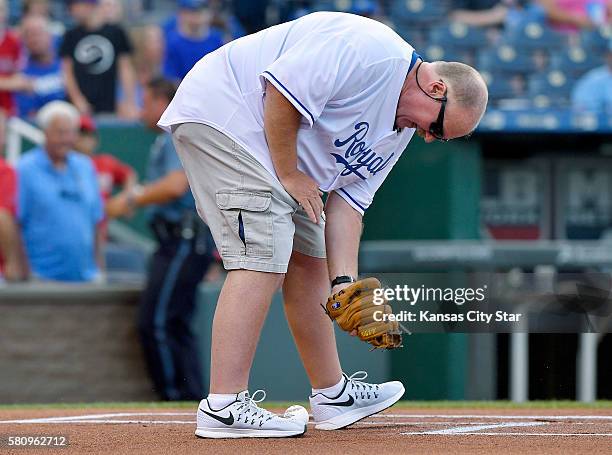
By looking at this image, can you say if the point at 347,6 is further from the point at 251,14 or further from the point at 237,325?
the point at 237,325

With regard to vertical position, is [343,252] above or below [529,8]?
below

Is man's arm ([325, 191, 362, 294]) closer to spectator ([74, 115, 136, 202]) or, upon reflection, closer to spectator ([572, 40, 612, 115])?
spectator ([74, 115, 136, 202])

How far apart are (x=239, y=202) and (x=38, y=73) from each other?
6.84 meters

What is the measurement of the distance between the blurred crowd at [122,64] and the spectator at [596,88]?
1 cm

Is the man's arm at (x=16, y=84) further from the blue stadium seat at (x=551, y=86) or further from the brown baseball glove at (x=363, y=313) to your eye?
the brown baseball glove at (x=363, y=313)

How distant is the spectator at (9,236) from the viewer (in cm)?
802

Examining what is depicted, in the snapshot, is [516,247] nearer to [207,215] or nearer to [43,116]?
[43,116]

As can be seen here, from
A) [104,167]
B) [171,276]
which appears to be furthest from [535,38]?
[171,276]

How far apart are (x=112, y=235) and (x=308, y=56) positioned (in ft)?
20.5

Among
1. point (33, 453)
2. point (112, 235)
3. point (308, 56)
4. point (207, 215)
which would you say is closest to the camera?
point (33, 453)

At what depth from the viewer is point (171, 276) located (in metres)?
7.45

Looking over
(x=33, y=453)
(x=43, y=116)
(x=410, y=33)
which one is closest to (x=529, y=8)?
(x=410, y=33)

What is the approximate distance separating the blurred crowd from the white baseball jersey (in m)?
3.63

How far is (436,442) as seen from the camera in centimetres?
384
